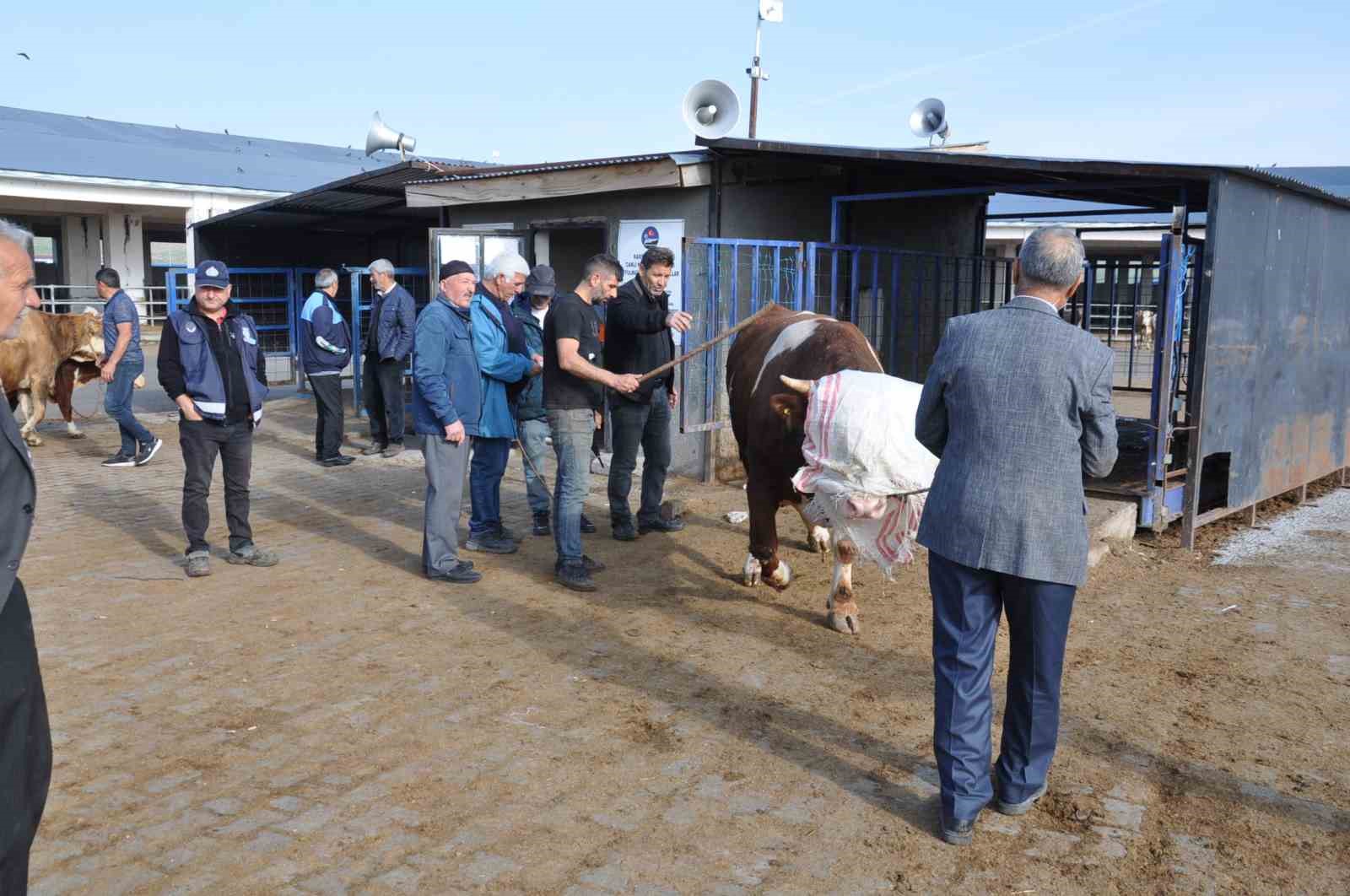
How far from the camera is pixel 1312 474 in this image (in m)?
9.30

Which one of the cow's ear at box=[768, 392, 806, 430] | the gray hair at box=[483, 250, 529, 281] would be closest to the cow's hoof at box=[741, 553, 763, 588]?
the cow's ear at box=[768, 392, 806, 430]

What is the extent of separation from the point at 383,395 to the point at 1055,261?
8.44 m

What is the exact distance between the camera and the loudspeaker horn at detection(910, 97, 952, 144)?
12836 millimetres

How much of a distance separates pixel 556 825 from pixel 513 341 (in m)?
3.99

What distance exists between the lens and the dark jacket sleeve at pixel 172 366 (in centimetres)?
616

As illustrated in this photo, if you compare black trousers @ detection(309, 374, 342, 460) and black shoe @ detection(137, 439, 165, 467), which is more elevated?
black trousers @ detection(309, 374, 342, 460)

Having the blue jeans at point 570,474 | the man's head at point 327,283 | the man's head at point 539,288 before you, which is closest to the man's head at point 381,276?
the man's head at point 327,283

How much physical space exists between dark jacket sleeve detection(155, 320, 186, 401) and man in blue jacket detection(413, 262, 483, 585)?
1332mm

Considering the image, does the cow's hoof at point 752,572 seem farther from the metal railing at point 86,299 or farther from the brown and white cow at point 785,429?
the metal railing at point 86,299

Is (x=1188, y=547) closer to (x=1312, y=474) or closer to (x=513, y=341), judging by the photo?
(x=1312, y=474)

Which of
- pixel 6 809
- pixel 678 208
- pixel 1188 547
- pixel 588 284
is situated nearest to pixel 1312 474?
pixel 1188 547

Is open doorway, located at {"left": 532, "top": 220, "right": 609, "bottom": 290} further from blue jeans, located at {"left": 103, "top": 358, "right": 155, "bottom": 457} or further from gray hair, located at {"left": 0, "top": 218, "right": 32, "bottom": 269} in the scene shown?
gray hair, located at {"left": 0, "top": 218, "right": 32, "bottom": 269}

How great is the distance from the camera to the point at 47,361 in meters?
11.2

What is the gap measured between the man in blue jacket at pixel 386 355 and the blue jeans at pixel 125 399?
208cm
